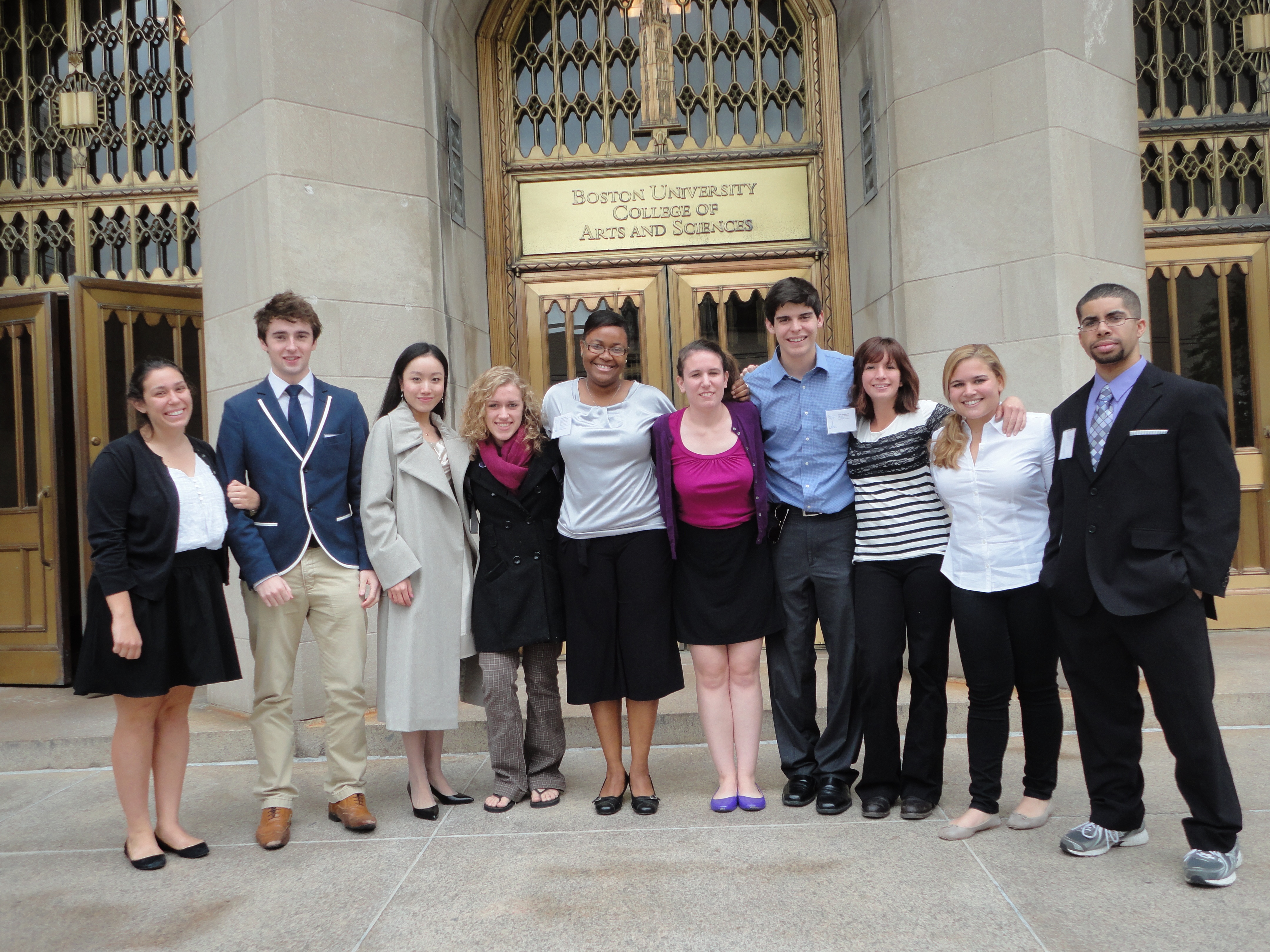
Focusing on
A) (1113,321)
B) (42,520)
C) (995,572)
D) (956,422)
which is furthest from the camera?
(42,520)

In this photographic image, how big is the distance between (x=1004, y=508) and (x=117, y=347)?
5.74 m

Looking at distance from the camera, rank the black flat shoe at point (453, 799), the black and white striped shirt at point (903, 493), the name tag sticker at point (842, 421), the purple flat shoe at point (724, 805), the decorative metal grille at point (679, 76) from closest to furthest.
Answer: the black and white striped shirt at point (903, 493) → the name tag sticker at point (842, 421) → the purple flat shoe at point (724, 805) → the black flat shoe at point (453, 799) → the decorative metal grille at point (679, 76)

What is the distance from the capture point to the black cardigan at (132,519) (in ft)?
12.3

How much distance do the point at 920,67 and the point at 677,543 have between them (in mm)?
3662

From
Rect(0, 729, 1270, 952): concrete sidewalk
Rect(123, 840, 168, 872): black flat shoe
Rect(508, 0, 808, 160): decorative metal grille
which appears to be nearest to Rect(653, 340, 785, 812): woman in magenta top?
Rect(0, 729, 1270, 952): concrete sidewalk

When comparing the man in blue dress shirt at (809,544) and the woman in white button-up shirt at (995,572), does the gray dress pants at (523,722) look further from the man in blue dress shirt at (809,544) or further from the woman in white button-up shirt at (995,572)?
the woman in white button-up shirt at (995,572)

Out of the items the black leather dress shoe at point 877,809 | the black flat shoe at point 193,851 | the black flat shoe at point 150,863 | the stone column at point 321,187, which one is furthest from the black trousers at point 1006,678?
the stone column at point 321,187

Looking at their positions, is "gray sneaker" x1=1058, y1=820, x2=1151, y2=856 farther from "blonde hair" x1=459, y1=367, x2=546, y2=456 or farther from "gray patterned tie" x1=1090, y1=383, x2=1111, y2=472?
"blonde hair" x1=459, y1=367, x2=546, y2=456

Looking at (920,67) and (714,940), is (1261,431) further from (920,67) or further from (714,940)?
(714,940)

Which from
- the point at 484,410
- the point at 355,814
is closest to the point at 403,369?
the point at 484,410

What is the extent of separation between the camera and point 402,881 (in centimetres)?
358

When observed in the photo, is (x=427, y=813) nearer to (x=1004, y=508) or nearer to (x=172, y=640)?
(x=172, y=640)

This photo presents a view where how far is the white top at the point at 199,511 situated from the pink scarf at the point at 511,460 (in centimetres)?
110

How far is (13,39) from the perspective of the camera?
718cm
